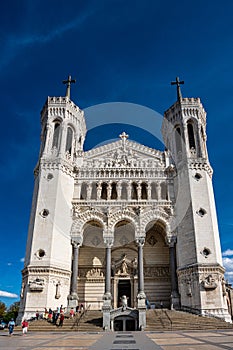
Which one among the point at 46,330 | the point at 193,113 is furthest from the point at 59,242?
the point at 193,113

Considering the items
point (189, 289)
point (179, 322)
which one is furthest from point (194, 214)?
point (179, 322)

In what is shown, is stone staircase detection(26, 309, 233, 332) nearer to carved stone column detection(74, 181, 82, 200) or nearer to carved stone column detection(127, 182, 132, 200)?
carved stone column detection(127, 182, 132, 200)

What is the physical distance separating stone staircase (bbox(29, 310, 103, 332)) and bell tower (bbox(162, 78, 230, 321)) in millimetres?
7283

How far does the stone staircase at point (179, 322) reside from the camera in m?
18.0

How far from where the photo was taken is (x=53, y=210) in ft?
81.9

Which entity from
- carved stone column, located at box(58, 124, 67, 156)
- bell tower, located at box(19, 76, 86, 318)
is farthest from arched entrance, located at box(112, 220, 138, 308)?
carved stone column, located at box(58, 124, 67, 156)

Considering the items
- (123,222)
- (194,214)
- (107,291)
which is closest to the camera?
(107,291)

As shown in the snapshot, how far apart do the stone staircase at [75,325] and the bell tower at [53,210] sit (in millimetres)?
2375

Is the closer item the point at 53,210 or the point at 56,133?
the point at 53,210

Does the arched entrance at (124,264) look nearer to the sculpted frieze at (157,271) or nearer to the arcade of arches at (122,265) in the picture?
the arcade of arches at (122,265)

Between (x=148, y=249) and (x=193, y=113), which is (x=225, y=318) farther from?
(x=193, y=113)

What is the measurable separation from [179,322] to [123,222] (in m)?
9.89

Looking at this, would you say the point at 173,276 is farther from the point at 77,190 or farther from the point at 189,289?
the point at 77,190

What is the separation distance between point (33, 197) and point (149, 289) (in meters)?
13.3
